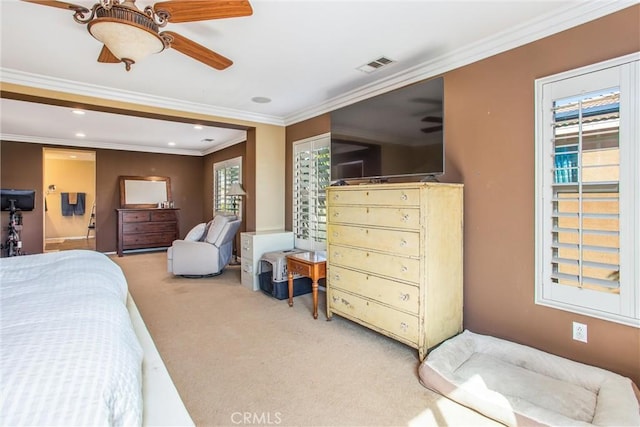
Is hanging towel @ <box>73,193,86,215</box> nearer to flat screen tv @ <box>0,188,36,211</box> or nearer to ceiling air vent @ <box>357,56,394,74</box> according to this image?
flat screen tv @ <box>0,188,36,211</box>

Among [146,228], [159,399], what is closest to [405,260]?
[159,399]

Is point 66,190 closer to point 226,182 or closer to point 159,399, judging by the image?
point 226,182

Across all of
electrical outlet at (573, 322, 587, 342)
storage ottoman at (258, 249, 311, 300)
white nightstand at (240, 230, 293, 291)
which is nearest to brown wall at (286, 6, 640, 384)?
electrical outlet at (573, 322, 587, 342)

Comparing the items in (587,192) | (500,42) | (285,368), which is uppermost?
(500,42)

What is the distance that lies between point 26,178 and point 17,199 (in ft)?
1.75

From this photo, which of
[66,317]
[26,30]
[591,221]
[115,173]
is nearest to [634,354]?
[591,221]

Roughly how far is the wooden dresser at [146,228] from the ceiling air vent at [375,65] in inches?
237

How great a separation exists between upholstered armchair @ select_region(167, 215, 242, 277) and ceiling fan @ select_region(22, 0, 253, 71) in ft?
11.2

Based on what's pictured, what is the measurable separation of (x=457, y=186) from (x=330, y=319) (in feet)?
5.69

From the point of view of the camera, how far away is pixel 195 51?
82.0 inches

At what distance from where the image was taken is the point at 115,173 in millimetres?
7082

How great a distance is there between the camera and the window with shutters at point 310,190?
164 inches

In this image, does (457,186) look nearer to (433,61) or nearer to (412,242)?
(412,242)

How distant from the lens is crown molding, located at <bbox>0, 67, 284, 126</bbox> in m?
3.08
